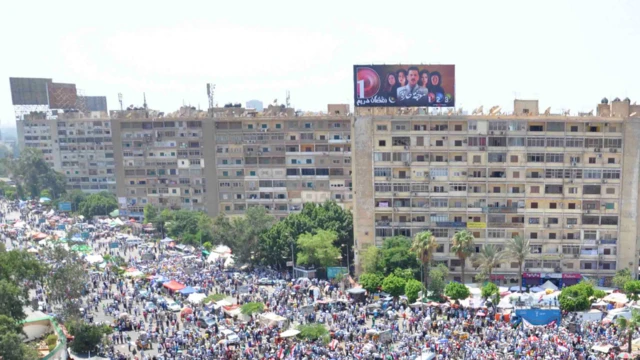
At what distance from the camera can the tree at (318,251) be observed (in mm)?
67250

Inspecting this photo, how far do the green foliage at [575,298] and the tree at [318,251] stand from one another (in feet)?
81.3

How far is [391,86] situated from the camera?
217ft

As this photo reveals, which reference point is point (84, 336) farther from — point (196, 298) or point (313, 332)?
point (313, 332)

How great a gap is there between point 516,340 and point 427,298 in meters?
11.7

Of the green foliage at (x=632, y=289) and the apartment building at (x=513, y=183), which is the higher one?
the apartment building at (x=513, y=183)

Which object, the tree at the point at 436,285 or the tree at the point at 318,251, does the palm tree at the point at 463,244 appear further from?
the tree at the point at 318,251

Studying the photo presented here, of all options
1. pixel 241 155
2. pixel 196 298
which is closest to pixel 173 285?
pixel 196 298

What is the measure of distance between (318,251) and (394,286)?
11969 millimetres

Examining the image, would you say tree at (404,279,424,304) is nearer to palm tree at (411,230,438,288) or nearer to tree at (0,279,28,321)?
palm tree at (411,230,438,288)

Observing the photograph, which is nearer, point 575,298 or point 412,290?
point 575,298

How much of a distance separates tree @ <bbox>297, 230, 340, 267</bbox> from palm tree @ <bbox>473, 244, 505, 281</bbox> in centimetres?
1583

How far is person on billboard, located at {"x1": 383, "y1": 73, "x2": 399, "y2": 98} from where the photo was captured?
217 ft

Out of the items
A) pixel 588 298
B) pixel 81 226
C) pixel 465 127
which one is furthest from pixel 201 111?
pixel 588 298

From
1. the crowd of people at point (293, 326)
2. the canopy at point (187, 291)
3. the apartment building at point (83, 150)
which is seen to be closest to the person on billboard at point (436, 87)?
the crowd of people at point (293, 326)
